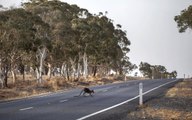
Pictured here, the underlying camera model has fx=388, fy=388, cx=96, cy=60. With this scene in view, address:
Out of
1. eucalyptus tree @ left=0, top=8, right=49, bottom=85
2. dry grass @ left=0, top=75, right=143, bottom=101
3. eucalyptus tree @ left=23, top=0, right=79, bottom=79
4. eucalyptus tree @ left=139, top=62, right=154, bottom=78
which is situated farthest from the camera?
eucalyptus tree @ left=139, top=62, right=154, bottom=78

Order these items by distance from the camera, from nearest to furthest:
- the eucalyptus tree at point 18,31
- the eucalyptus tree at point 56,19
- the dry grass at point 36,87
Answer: the dry grass at point 36,87, the eucalyptus tree at point 18,31, the eucalyptus tree at point 56,19

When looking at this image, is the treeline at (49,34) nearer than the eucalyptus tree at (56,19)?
Yes

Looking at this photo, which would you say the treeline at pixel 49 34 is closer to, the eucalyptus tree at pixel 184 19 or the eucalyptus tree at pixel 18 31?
the eucalyptus tree at pixel 18 31

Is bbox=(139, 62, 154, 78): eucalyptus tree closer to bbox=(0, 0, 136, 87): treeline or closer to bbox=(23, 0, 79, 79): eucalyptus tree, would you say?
bbox=(0, 0, 136, 87): treeline

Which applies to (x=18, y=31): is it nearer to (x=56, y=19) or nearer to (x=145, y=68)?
(x=56, y=19)

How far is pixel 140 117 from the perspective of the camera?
49.4 feet

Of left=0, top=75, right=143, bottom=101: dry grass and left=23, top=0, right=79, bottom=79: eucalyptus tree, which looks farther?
left=23, top=0, right=79, bottom=79: eucalyptus tree

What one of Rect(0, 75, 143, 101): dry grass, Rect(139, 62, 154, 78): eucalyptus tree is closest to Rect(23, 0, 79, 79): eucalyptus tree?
Rect(0, 75, 143, 101): dry grass

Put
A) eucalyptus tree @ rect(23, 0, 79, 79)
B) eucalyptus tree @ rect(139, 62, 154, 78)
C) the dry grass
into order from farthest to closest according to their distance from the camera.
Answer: eucalyptus tree @ rect(139, 62, 154, 78) < eucalyptus tree @ rect(23, 0, 79, 79) < the dry grass

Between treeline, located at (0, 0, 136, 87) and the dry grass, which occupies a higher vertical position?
treeline, located at (0, 0, 136, 87)

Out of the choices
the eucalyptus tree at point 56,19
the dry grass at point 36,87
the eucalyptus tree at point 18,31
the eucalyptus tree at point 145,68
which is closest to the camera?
the dry grass at point 36,87

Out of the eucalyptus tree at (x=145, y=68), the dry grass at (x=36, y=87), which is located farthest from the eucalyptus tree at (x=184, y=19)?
the eucalyptus tree at (x=145, y=68)

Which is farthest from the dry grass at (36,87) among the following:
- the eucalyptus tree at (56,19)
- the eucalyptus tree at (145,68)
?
the eucalyptus tree at (145,68)

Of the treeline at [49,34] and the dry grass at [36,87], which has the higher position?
the treeline at [49,34]
